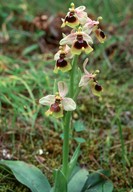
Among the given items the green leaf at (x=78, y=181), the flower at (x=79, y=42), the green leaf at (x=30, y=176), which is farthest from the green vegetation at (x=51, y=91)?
the flower at (x=79, y=42)

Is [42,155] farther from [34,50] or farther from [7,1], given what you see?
[7,1]

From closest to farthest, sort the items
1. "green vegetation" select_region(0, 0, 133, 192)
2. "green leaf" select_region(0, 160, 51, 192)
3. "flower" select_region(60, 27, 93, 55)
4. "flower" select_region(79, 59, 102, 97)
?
"flower" select_region(60, 27, 93, 55) < "flower" select_region(79, 59, 102, 97) < "green leaf" select_region(0, 160, 51, 192) < "green vegetation" select_region(0, 0, 133, 192)

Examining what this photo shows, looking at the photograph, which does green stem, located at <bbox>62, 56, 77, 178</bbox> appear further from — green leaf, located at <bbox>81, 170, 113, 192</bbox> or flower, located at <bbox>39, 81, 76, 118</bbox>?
green leaf, located at <bbox>81, 170, 113, 192</bbox>

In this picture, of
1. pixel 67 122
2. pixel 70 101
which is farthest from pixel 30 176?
pixel 70 101

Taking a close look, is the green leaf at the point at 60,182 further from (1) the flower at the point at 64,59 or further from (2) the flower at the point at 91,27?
(2) the flower at the point at 91,27

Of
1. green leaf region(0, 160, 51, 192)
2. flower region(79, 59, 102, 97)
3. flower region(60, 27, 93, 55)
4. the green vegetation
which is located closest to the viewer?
flower region(60, 27, 93, 55)

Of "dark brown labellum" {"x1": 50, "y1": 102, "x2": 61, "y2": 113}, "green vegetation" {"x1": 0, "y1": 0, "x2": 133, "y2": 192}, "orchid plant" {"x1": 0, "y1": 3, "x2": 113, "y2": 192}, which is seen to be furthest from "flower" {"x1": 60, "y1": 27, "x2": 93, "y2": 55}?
"green vegetation" {"x1": 0, "y1": 0, "x2": 133, "y2": 192}

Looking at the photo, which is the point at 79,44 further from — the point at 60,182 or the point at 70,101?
the point at 60,182

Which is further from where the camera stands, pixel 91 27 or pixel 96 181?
pixel 96 181
